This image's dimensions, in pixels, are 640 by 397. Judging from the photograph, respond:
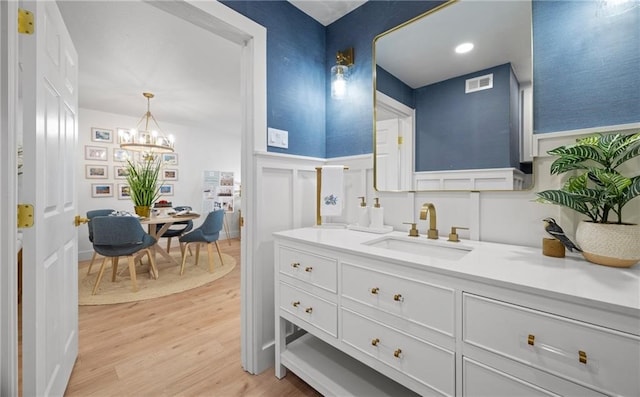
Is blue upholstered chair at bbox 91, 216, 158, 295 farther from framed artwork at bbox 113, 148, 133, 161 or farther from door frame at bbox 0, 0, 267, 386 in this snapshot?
framed artwork at bbox 113, 148, 133, 161

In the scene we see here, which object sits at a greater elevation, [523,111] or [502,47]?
[502,47]

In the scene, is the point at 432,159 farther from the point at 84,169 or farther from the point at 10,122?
the point at 84,169

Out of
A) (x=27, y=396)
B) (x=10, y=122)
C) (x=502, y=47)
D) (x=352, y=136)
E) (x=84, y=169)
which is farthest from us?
(x=84, y=169)

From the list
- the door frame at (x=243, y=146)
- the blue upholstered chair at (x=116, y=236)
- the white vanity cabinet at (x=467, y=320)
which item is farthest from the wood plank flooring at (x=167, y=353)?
the blue upholstered chair at (x=116, y=236)

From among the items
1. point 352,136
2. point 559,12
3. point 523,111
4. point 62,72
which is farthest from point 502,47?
point 62,72


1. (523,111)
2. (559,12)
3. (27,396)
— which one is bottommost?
(27,396)

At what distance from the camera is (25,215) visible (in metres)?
0.98

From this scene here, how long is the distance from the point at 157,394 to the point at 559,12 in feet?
8.96

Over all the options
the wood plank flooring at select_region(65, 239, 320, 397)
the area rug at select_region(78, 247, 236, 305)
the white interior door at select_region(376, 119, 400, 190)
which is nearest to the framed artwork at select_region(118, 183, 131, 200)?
the area rug at select_region(78, 247, 236, 305)

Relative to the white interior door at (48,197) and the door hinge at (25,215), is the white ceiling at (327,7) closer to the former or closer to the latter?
the white interior door at (48,197)

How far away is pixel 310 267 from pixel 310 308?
22 cm

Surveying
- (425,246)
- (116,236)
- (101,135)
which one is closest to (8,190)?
(425,246)

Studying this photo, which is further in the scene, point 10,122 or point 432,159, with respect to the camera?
point 432,159

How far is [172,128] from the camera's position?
5.12 metres
